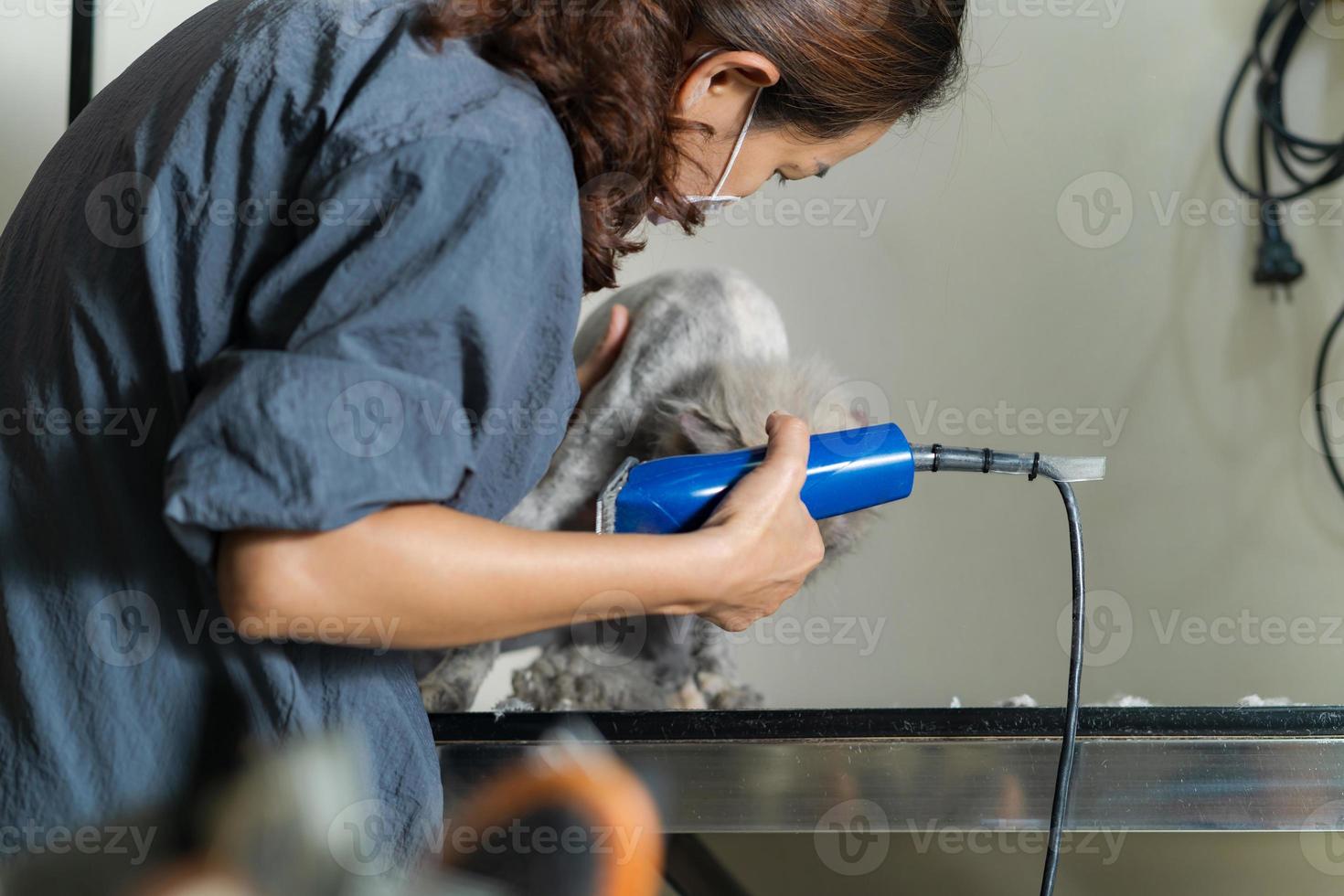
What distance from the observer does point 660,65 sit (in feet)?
1.40

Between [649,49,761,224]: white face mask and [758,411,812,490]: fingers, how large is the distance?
0.14 m

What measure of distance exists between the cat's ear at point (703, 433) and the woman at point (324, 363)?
0.40 meters

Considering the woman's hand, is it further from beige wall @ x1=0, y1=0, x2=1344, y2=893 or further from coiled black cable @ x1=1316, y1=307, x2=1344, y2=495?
coiled black cable @ x1=1316, y1=307, x2=1344, y2=495

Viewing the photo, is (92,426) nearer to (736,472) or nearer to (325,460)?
(325,460)

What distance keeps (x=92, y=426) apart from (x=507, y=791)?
35cm

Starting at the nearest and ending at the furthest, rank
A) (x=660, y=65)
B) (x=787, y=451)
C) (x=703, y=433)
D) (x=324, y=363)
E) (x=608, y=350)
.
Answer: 1. (x=324, y=363)
2. (x=660, y=65)
3. (x=787, y=451)
4. (x=703, y=433)
5. (x=608, y=350)

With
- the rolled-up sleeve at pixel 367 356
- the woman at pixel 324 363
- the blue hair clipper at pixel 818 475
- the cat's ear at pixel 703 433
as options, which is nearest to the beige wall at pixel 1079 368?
the cat's ear at pixel 703 433

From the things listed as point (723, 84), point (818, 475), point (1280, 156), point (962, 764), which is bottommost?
point (962, 764)

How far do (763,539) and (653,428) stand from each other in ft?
1.62

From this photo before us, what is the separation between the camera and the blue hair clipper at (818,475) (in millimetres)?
542

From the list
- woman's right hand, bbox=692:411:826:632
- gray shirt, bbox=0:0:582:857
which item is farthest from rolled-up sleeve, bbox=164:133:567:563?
woman's right hand, bbox=692:411:826:632

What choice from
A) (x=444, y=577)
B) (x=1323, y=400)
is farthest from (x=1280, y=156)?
(x=444, y=577)

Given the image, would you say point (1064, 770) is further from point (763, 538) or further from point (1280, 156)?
point (1280, 156)

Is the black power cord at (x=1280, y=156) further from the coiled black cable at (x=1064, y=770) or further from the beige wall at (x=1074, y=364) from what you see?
the coiled black cable at (x=1064, y=770)
